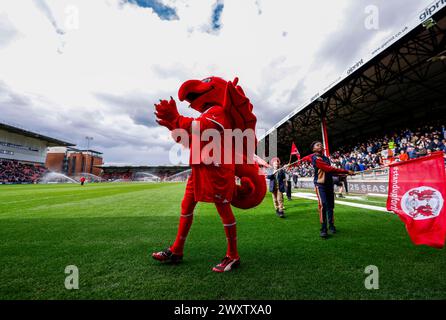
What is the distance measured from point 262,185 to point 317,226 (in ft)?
8.71

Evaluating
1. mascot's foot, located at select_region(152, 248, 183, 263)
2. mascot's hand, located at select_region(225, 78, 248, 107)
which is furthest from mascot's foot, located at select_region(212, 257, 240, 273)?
mascot's hand, located at select_region(225, 78, 248, 107)

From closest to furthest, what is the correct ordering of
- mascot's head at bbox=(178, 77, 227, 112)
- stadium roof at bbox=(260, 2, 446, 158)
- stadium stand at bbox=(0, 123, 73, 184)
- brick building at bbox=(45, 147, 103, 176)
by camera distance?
mascot's head at bbox=(178, 77, 227, 112) → stadium roof at bbox=(260, 2, 446, 158) → stadium stand at bbox=(0, 123, 73, 184) → brick building at bbox=(45, 147, 103, 176)

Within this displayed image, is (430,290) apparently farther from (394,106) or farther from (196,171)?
(394,106)

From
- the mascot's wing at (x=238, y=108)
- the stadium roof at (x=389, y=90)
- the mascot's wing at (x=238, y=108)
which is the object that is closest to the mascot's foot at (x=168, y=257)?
the mascot's wing at (x=238, y=108)

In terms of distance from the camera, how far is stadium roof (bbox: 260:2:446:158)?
927 cm

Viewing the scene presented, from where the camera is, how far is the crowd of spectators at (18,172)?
134 feet

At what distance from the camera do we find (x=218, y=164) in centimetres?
232

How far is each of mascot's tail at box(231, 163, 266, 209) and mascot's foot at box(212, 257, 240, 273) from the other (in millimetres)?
692

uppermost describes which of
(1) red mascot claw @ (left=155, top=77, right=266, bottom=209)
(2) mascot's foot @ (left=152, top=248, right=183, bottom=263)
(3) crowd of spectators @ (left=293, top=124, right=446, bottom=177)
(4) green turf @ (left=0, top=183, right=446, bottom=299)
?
(3) crowd of spectators @ (left=293, top=124, right=446, bottom=177)

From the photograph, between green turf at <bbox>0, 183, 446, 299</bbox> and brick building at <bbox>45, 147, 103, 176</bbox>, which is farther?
brick building at <bbox>45, 147, 103, 176</bbox>

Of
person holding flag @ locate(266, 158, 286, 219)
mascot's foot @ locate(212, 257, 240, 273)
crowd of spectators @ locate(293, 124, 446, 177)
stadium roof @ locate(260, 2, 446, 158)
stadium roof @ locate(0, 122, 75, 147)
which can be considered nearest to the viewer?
mascot's foot @ locate(212, 257, 240, 273)

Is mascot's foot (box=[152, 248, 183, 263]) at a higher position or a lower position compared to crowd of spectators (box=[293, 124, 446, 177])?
lower

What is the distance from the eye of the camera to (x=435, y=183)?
2.67 m

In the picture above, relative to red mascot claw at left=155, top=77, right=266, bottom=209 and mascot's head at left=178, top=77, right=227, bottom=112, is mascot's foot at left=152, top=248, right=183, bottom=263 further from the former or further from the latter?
mascot's head at left=178, top=77, right=227, bottom=112
